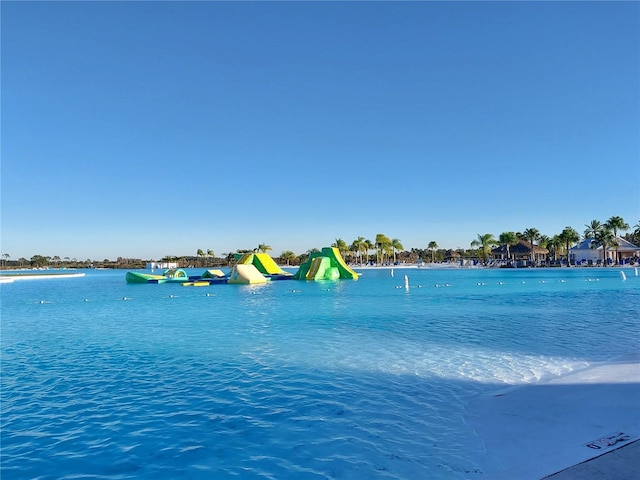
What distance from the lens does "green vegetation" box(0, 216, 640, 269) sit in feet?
234

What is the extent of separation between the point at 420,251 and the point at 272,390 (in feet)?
432

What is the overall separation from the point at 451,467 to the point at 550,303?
18.5 meters

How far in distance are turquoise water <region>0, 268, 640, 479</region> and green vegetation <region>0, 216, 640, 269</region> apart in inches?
1579


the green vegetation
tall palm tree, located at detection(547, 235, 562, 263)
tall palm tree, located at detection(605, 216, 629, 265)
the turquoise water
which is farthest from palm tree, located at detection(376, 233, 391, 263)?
the turquoise water

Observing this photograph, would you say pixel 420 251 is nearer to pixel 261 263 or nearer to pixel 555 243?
pixel 555 243

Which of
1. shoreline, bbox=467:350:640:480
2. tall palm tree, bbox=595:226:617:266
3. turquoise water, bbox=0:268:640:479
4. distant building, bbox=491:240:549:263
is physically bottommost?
Result: turquoise water, bbox=0:268:640:479

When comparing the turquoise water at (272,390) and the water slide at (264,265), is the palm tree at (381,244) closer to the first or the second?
the water slide at (264,265)

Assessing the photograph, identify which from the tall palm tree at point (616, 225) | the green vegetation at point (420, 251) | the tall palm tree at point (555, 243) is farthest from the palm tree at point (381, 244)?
the tall palm tree at point (616, 225)

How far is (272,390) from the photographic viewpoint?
693 cm

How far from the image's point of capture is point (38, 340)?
40.3ft

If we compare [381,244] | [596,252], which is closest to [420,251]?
[381,244]

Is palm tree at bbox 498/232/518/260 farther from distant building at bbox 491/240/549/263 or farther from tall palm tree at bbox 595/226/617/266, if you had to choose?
tall palm tree at bbox 595/226/617/266

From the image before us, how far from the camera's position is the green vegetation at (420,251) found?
7125 centimetres

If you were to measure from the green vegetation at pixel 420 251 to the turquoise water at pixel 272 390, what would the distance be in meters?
40.1
